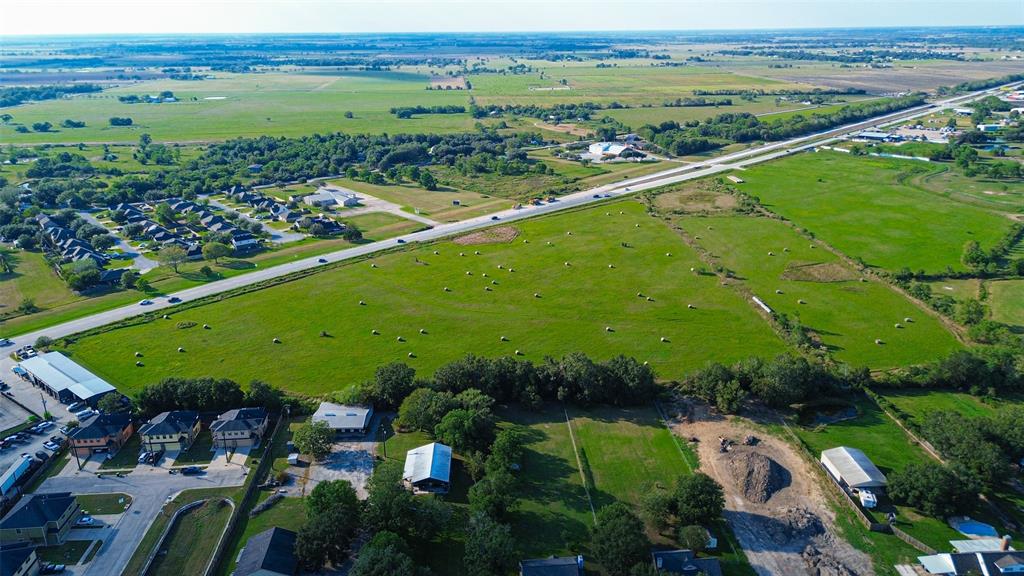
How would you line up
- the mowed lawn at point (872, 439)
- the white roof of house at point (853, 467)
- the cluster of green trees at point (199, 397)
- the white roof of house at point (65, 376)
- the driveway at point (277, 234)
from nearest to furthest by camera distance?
the white roof of house at point (853, 467)
the mowed lawn at point (872, 439)
the cluster of green trees at point (199, 397)
the white roof of house at point (65, 376)
the driveway at point (277, 234)

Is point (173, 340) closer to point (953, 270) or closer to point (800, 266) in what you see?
point (800, 266)

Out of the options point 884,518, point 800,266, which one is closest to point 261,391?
point 884,518

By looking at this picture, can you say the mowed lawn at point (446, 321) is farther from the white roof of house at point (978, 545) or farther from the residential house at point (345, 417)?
the white roof of house at point (978, 545)

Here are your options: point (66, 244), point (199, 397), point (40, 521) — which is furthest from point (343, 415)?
point (66, 244)

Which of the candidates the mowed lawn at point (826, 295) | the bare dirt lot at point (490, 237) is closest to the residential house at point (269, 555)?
the mowed lawn at point (826, 295)

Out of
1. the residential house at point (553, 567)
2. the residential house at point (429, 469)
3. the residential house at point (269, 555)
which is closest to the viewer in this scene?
the residential house at point (553, 567)

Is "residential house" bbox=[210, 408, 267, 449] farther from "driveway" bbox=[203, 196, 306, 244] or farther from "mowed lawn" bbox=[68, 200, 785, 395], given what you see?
"driveway" bbox=[203, 196, 306, 244]

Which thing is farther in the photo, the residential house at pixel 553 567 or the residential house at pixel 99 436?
the residential house at pixel 99 436
